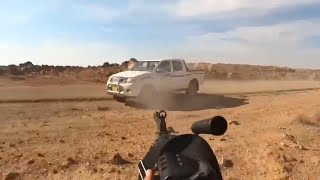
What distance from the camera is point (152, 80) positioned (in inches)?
697

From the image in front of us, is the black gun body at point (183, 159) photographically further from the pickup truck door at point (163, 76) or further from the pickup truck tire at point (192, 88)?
the pickup truck tire at point (192, 88)

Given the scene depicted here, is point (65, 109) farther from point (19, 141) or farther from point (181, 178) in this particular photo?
point (181, 178)

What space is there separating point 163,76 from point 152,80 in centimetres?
73

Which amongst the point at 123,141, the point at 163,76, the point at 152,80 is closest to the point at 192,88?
the point at 163,76

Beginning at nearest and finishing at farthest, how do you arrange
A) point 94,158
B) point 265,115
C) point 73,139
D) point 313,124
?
point 94,158, point 73,139, point 313,124, point 265,115

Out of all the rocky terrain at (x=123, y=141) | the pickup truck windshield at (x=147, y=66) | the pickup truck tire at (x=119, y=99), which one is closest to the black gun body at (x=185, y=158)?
the rocky terrain at (x=123, y=141)

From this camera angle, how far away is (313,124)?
38.1 feet

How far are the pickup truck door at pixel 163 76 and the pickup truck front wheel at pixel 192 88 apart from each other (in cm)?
167

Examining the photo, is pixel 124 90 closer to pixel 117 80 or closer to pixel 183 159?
pixel 117 80

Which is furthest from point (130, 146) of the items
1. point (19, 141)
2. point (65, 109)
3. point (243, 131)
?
point (65, 109)

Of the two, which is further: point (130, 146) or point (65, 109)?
point (65, 109)

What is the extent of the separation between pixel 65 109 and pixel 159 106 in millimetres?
3861

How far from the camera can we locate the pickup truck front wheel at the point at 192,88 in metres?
20.2

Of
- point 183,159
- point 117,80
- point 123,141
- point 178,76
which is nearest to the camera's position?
point 183,159
